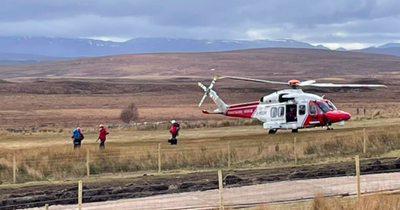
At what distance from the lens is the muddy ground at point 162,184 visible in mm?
16156

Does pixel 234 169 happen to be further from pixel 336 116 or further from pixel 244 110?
pixel 244 110

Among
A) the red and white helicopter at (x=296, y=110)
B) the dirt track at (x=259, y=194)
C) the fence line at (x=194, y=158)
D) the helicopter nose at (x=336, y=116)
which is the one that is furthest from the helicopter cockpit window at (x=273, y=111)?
the dirt track at (x=259, y=194)

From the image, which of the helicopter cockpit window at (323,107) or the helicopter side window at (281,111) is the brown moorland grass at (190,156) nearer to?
the helicopter cockpit window at (323,107)

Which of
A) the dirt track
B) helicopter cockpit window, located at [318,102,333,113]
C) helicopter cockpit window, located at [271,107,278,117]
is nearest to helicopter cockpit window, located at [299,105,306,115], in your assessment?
helicopter cockpit window, located at [318,102,333,113]

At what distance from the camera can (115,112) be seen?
67062 mm

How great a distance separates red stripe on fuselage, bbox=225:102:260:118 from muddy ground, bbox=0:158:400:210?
13.2 meters

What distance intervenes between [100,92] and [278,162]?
79436mm

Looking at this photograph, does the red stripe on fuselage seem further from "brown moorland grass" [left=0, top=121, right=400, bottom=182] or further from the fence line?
the fence line

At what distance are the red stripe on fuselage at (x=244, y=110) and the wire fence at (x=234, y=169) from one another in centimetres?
756

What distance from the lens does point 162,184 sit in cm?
1797

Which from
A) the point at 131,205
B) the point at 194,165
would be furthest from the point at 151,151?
the point at 131,205

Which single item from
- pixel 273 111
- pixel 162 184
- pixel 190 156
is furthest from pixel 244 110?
pixel 162 184

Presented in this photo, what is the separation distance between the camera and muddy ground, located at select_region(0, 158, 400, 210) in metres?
16.2

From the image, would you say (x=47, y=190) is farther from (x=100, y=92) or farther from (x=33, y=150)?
(x=100, y=92)
